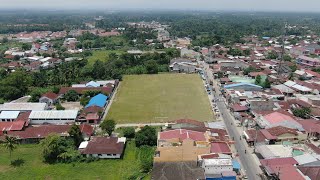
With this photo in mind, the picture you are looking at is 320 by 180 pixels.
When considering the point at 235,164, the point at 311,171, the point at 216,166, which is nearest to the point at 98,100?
the point at 235,164

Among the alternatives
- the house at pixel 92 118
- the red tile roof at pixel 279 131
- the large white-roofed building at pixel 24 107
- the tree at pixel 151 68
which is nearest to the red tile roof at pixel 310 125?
the red tile roof at pixel 279 131

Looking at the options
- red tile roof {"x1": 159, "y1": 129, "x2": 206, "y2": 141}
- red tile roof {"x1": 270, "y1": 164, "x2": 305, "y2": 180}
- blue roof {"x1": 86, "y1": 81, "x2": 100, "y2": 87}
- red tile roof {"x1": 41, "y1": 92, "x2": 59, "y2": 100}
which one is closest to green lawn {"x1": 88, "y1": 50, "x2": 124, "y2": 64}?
blue roof {"x1": 86, "y1": 81, "x2": 100, "y2": 87}

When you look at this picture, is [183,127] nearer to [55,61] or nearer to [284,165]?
[284,165]

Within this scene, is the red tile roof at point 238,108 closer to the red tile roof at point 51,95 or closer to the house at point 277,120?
the house at point 277,120

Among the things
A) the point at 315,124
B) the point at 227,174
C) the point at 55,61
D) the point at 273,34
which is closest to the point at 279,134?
the point at 315,124

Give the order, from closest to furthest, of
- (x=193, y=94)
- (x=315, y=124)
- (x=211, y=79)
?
1. (x=315, y=124)
2. (x=193, y=94)
3. (x=211, y=79)

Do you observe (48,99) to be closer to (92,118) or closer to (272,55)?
(92,118)

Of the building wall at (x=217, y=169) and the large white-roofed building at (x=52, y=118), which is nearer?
the building wall at (x=217, y=169)
